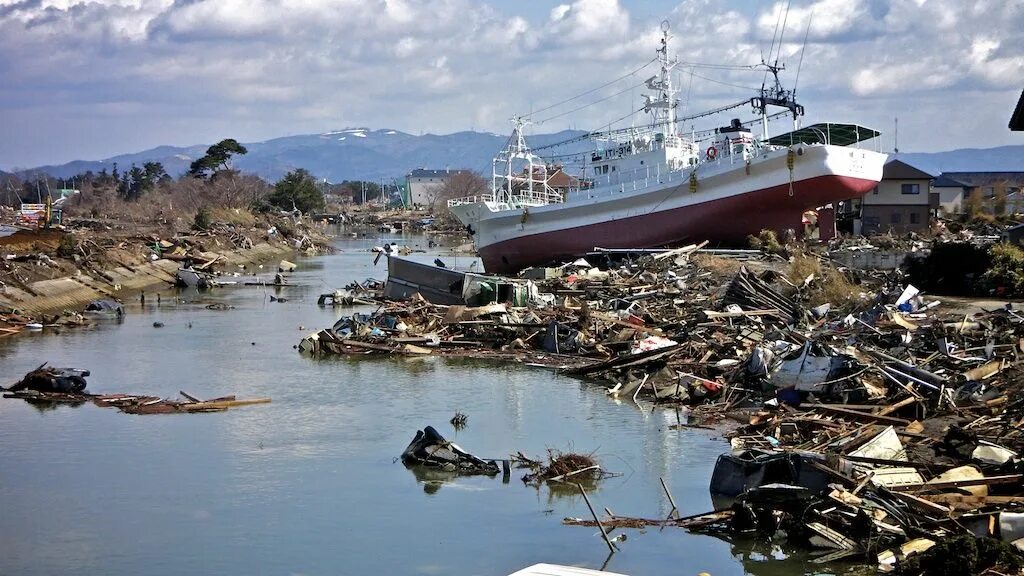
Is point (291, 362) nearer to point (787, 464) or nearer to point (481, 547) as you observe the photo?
point (481, 547)

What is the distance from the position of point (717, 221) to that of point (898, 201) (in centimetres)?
1795

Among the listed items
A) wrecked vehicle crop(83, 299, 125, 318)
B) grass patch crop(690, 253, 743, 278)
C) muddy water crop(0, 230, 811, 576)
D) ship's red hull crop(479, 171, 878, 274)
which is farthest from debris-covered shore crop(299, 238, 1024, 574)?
ship's red hull crop(479, 171, 878, 274)

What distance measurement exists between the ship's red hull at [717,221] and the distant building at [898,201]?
44.3 feet

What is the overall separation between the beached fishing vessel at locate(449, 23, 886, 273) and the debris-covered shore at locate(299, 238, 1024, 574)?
31.9 feet

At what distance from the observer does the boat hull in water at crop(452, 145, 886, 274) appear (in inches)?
1578

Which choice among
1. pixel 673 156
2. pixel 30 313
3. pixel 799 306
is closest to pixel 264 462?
pixel 799 306

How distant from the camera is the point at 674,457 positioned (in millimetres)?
14078

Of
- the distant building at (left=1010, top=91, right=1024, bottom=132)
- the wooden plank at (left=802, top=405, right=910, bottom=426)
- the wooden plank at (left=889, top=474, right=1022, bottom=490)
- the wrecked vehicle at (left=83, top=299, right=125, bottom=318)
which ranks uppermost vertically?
the distant building at (left=1010, top=91, right=1024, bottom=132)

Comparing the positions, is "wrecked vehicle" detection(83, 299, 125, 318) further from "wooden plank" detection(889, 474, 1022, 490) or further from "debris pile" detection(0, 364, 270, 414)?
"wooden plank" detection(889, 474, 1022, 490)

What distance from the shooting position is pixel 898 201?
55.6m

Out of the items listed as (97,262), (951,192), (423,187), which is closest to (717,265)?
(97,262)

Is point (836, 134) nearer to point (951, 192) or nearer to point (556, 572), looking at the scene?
point (951, 192)

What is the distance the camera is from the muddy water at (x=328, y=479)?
10.7 m

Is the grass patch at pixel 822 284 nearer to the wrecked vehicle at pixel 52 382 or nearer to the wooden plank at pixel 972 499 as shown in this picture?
the wooden plank at pixel 972 499
